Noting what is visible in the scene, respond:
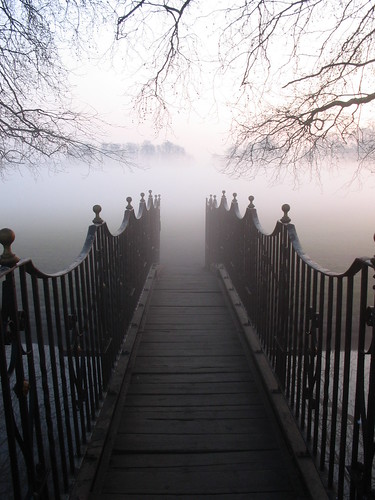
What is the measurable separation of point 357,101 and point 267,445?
606 centimetres

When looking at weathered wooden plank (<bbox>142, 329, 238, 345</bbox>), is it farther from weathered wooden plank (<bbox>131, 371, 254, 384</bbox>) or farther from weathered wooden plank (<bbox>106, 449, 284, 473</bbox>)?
weathered wooden plank (<bbox>106, 449, 284, 473</bbox>)

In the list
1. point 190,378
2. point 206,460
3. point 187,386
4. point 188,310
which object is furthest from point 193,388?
point 188,310

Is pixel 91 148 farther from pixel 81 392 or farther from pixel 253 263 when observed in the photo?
pixel 81 392

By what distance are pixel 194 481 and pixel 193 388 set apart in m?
1.05

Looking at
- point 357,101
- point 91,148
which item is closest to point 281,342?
point 91,148

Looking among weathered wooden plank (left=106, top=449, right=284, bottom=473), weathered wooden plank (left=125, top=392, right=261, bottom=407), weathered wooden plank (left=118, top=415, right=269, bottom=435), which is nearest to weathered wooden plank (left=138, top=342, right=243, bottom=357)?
weathered wooden plank (left=125, top=392, right=261, bottom=407)

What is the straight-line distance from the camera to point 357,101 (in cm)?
684

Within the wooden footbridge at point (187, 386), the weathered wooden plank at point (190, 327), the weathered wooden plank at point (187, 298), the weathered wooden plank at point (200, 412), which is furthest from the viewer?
the weathered wooden plank at point (187, 298)

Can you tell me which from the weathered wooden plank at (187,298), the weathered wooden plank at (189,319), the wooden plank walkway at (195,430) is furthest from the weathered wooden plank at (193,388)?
the weathered wooden plank at (187,298)

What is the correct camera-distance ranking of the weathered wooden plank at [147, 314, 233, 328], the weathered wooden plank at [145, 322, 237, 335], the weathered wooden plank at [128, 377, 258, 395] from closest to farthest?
the weathered wooden plank at [128, 377, 258, 395]
the weathered wooden plank at [145, 322, 237, 335]
the weathered wooden plank at [147, 314, 233, 328]

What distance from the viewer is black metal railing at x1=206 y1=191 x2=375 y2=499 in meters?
1.75

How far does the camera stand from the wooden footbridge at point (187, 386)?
1721 mm

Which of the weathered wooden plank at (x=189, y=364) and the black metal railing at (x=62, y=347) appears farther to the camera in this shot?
the weathered wooden plank at (x=189, y=364)

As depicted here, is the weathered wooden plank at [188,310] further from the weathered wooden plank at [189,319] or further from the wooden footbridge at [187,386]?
the wooden footbridge at [187,386]
